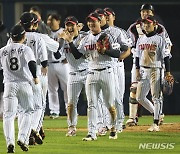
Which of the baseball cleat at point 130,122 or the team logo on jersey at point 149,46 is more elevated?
the team logo on jersey at point 149,46

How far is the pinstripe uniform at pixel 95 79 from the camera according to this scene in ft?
41.0

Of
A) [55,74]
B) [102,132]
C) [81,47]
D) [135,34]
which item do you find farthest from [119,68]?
[55,74]

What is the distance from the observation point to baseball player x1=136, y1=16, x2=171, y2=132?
46.0 feet

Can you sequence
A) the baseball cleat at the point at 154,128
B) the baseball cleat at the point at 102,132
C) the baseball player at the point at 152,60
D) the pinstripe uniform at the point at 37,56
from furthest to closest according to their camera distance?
the baseball cleat at the point at 154,128 < the baseball player at the point at 152,60 < the baseball cleat at the point at 102,132 < the pinstripe uniform at the point at 37,56

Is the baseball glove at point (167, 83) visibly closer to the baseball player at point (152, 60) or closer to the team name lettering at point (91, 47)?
the baseball player at point (152, 60)

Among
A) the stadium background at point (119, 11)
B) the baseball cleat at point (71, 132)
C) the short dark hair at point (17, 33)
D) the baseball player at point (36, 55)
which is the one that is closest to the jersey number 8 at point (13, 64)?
the short dark hair at point (17, 33)

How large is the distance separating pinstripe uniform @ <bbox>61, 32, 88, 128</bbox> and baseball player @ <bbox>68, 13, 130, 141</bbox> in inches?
26.6

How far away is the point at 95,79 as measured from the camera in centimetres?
1248

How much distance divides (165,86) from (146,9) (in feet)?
4.49

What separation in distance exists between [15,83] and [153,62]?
3.61 meters

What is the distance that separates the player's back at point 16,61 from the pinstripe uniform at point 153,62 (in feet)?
11.2

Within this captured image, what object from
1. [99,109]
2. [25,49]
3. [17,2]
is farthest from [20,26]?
[17,2]

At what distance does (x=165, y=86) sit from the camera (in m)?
14.3

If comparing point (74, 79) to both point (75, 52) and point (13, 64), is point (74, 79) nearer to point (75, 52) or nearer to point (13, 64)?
point (75, 52)
